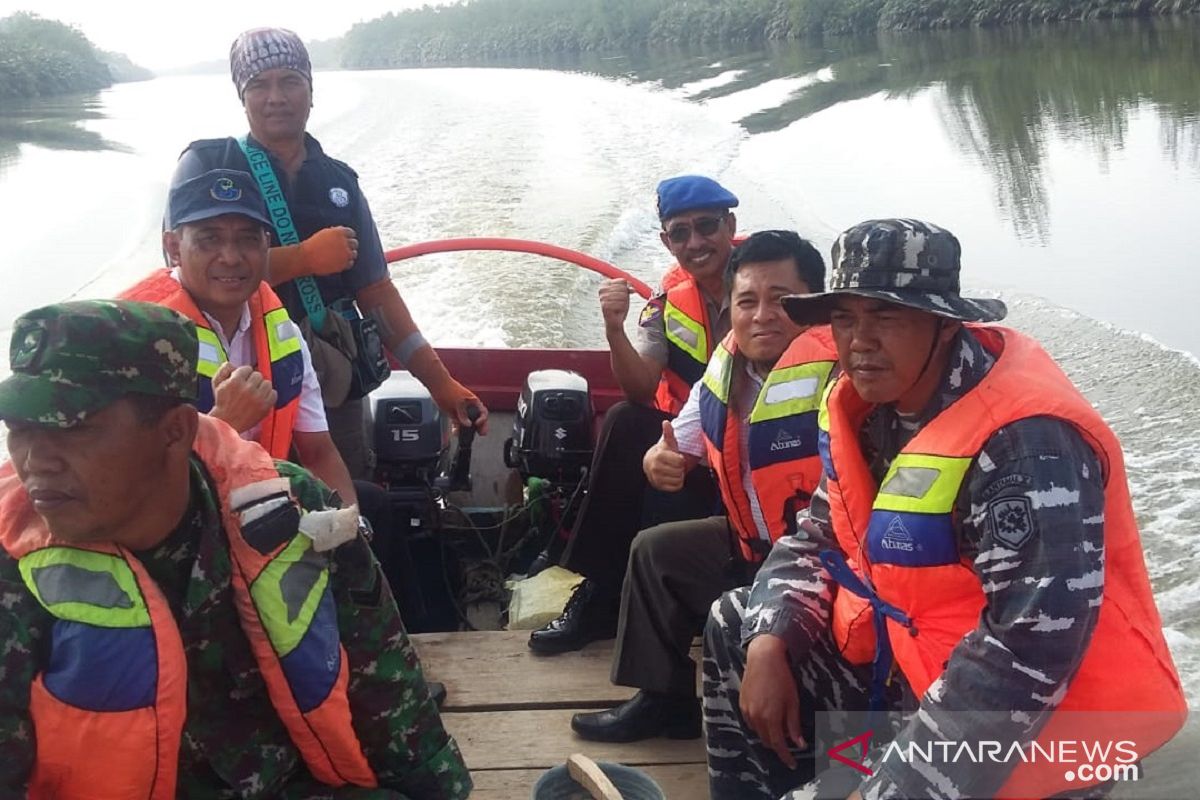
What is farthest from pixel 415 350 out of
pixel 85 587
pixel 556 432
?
pixel 85 587

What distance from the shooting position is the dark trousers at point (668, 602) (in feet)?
7.96

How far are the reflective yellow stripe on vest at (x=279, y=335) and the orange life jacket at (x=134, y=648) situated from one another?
985mm

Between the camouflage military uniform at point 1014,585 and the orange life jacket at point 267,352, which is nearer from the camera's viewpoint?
the camouflage military uniform at point 1014,585

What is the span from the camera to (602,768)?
1807 millimetres

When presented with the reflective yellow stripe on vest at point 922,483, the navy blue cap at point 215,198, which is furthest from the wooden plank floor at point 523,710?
the navy blue cap at point 215,198

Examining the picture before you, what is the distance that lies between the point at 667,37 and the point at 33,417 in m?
35.1

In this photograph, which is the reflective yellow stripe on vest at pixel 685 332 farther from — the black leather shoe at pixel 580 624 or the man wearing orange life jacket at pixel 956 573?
the man wearing orange life jacket at pixel 956 573

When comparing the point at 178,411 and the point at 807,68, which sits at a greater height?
the point at 178,411

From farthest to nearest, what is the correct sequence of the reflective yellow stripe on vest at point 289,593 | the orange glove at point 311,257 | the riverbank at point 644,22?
the riverbank at point 644,22
the orange glove at point 311,257
the reflective yellow stripe on vest at point 289,593

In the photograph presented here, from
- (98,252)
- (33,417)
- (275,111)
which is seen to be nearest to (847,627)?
(33,417)

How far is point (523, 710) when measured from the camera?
259 centimetres

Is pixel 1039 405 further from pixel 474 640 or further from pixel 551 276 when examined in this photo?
pixel 551 276

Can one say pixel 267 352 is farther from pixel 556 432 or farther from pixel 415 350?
pixel 556 432

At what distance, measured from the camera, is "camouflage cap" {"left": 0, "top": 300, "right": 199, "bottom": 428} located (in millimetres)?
1286
